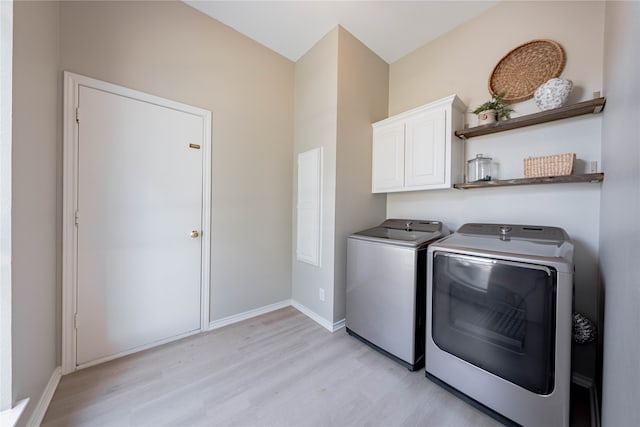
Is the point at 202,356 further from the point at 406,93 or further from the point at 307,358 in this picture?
the point at 406,93

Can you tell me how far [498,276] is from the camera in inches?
49.6

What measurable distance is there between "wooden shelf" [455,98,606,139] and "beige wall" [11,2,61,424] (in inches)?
110

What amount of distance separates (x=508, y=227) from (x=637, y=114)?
113 centimetres

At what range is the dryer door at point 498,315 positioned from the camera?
1.14 m

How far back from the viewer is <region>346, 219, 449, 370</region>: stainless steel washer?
65.6 inches

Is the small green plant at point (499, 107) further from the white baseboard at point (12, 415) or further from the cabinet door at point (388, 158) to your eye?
the white baseboard at point (12, 415)

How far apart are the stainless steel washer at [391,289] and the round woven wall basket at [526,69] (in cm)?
119

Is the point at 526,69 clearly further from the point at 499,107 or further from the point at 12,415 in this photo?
the point at 12,415

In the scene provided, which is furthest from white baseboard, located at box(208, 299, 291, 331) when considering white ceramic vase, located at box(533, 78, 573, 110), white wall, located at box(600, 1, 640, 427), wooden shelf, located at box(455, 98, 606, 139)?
white ceramic vase, located at box(533, 78, 573, 110)

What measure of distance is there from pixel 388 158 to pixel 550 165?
1.20 meters

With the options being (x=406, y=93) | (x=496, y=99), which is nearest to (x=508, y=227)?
(x=496, y=99)

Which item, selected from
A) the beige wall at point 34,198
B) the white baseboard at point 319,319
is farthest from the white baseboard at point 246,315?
the beige wall at point 34,198

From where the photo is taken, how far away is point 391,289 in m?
1.77

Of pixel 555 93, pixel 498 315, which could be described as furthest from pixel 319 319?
pixel 555 93
